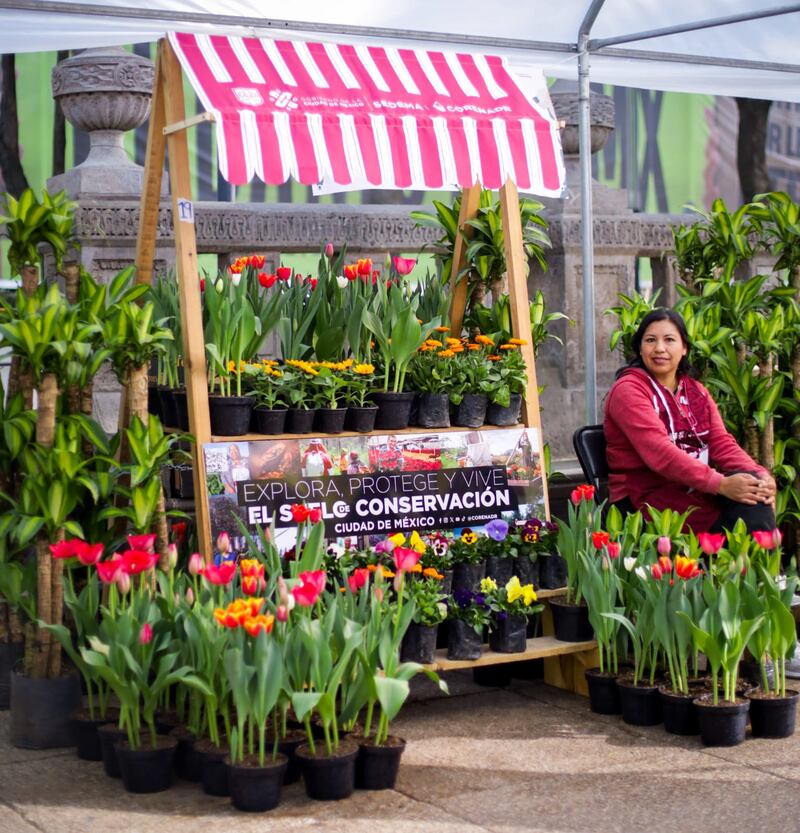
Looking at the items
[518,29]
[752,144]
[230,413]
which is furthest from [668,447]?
[752,144]

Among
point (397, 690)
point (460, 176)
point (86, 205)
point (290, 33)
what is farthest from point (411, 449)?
point (86, 205)

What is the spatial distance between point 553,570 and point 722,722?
2.79 feet

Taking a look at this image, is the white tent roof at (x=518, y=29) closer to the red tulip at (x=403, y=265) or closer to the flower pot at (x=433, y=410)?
the red tulip at (x=403, y=265)

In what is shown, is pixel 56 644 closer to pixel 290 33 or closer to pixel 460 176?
pixel 460 176

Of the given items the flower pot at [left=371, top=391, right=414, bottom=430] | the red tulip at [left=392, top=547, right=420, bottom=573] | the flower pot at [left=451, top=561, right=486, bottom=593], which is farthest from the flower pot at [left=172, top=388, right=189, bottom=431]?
the red tulip at [left=392, top=547, right=420, bottom=573]

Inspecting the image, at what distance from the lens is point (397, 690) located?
12.0 ft

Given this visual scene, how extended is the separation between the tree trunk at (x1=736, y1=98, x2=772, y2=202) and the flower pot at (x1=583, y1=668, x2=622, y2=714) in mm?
9970

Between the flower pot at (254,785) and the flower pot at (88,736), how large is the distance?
0.60m

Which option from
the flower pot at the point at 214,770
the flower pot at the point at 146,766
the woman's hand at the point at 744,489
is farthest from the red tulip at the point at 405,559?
the woman's hand at the point at 744,489

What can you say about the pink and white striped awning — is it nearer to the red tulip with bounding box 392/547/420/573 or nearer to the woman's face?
the woman's face

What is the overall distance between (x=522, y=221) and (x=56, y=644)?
2.61 metres

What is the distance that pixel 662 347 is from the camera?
518 cm

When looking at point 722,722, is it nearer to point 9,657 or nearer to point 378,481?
point 378,481

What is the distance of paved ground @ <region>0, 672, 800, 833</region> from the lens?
137 inches
